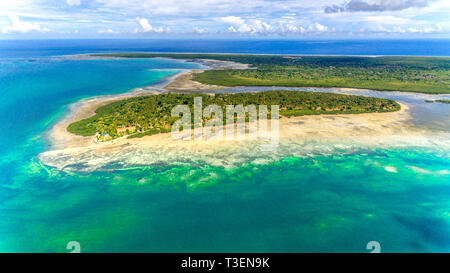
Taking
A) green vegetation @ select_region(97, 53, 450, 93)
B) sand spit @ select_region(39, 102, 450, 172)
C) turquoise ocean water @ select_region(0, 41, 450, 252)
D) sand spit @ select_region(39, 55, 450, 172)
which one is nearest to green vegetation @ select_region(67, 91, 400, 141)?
sand spit @ select_region(39, 55, 450, 172)

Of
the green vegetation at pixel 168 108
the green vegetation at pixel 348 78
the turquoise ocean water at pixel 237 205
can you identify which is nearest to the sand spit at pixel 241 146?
the turquoise ocean water at pixel 237 205

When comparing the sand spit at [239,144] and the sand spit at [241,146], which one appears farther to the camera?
the sand spit at [239,144]

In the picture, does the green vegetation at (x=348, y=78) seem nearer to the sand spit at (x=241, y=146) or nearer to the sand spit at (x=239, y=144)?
the sand spit at (x=239, y=144)

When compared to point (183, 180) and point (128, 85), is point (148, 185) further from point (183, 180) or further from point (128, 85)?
point (128, 85)

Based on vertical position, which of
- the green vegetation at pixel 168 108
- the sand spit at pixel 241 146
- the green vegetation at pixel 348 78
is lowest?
the sand spit at pixel 241 146

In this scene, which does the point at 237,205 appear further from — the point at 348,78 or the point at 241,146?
the point at 348,78

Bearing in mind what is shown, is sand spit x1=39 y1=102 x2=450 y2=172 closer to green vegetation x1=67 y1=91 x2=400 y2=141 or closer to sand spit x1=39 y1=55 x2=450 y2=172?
sand spit x1=39 y1=55 x2=450 y2=172

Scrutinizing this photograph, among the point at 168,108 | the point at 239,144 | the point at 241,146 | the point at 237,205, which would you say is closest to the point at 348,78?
the point at 168,108
